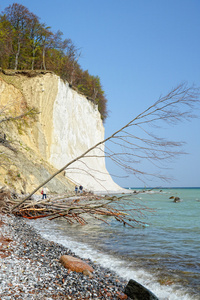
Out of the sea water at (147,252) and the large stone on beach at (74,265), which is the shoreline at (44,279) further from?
the sea water at (147,252)

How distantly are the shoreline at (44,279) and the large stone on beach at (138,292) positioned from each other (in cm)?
12

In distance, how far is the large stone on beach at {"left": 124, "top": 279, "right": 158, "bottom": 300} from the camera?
180 inches

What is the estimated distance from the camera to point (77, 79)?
47031 mm

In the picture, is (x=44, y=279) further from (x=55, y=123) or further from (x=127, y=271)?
(x=55, y=123)

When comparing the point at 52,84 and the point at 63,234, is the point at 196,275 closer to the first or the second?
the point at 63,234

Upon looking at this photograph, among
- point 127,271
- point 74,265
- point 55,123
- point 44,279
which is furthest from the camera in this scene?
point 55,123

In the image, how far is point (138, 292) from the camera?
4.65m

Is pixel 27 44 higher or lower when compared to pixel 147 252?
higher

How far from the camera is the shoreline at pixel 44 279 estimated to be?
4.05 m

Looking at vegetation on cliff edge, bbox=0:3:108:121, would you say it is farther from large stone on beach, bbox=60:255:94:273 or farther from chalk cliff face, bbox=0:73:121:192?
large stone on beach, bbox=60:255:94:273

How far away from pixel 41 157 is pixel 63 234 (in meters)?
20.6

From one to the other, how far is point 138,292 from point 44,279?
66.3 inches

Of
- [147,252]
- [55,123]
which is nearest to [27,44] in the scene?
[55,123]

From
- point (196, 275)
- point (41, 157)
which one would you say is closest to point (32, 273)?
point (196, 275)
